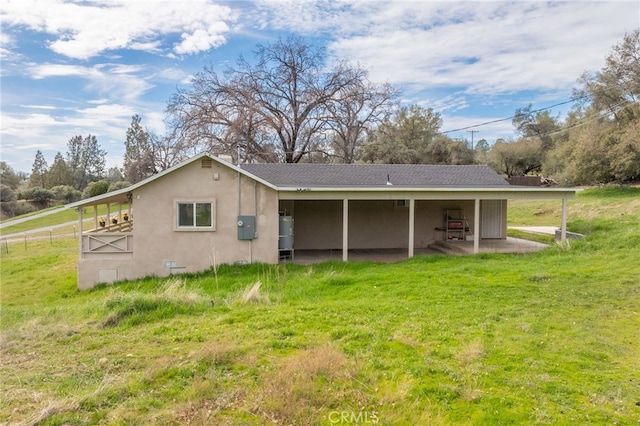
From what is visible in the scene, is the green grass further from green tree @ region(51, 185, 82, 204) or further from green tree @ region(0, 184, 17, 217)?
green tree @ region(51, 185, 82, 204)

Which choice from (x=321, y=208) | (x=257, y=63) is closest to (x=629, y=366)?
(x=321, y=208)

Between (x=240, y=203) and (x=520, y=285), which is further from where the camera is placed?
(x=240, y=203)

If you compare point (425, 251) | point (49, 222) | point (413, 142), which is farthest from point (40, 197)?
point (425, 251)

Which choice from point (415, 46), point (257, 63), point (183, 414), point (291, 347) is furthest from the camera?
point (257, 63)

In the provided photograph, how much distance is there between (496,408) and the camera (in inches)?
145

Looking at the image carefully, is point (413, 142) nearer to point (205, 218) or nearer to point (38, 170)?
Answer: point (205, 218)

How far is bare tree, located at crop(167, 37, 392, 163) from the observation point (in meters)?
27.1

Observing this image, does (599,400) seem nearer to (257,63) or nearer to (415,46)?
(415,46)

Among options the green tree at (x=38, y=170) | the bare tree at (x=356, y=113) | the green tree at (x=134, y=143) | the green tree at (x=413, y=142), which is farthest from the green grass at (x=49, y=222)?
the green tree at (x=38, y=170)

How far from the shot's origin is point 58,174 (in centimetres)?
5625

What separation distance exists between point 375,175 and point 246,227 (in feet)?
19.3

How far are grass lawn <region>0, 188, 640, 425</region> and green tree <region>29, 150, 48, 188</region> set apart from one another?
6065cm

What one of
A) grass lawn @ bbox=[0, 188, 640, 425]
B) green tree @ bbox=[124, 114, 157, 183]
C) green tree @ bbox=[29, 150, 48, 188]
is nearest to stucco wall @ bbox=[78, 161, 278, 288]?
grass lawn @ bbox=[0, 188, 640, 425]

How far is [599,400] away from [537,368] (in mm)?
743
